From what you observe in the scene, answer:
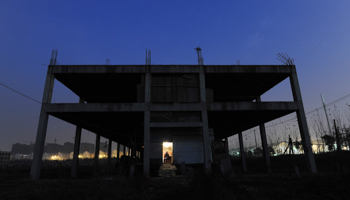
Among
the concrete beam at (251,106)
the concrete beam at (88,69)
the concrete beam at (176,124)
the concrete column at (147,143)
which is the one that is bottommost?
the concrete column at (147,143)

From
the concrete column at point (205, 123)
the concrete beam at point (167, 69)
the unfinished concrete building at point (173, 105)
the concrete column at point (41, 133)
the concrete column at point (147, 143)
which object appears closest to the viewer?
the concrete column at point (41, 133)

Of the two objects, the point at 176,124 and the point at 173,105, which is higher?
the point at 173,105

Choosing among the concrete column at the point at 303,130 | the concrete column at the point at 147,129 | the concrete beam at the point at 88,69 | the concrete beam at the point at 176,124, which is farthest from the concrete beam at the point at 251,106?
the concrete beam at the point at 88,69

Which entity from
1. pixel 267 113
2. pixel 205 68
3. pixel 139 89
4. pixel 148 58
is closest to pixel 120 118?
pixel 139 89

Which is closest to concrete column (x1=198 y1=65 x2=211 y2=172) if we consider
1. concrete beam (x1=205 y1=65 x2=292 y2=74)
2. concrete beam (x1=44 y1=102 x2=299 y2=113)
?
concrete beam (x1=44 y1=102 x2=299 y2=113)

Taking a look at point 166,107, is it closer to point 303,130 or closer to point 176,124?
point 176,124

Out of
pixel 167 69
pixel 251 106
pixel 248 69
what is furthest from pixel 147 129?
pixel 248 69

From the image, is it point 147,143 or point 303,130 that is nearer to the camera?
point 147,143

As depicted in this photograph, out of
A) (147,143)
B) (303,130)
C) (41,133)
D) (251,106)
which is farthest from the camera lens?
(251,106)

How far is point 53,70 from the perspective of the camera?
64.3 feet

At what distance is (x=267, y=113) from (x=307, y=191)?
12817 mm

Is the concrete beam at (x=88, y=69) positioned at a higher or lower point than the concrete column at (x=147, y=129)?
higher

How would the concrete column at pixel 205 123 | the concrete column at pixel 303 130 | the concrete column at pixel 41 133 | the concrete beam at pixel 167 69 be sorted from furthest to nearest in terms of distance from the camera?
the concrete beam at pixel 167 69 → the concrete column at pixel 205 123 → the concrete column at pixel 303 130 → the concrete column at pixel 41 133

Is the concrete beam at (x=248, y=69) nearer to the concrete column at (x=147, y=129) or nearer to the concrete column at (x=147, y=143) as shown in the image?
the concrete column at (x=147, y=129)
